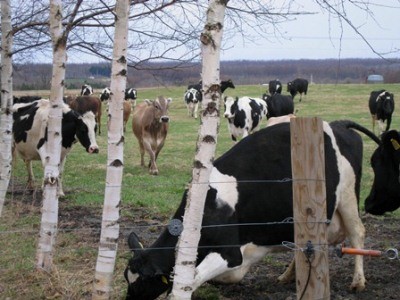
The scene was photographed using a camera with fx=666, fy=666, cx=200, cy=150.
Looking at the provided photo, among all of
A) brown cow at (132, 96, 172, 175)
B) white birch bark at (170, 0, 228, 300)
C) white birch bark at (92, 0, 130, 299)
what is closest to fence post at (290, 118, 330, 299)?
white birch bark at (170, 0, 228, 300)

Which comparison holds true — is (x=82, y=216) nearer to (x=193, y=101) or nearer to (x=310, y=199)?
(x=310, y=199)

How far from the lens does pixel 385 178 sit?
7910mm

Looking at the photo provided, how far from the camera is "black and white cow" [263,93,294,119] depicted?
30.7 meters

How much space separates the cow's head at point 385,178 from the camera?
7.75 meters

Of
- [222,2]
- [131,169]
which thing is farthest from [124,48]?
[131,169]

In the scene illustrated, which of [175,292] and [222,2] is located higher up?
[222,2]

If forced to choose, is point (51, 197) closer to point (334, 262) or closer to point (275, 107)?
point (334, 262)

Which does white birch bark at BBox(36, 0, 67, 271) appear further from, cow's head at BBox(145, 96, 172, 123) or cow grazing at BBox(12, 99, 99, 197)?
cow's head at BBox(145, 96, 172, 123)

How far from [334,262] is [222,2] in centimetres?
448

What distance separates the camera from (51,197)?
22.7ft

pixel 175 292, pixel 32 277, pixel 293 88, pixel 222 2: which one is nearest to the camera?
pixel 222 2

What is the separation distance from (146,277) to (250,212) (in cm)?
118

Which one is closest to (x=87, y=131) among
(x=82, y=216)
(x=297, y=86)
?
(x=82, y=216)

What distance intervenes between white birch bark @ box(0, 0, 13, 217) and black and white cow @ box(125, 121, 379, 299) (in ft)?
9.83
